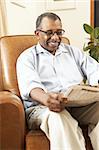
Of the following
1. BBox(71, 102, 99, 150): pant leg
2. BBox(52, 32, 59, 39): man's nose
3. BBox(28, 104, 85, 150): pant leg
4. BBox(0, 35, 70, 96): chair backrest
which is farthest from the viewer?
BBox(0, 35, 70, 96): chair backrest

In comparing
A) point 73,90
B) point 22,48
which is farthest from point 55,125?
point 22,48

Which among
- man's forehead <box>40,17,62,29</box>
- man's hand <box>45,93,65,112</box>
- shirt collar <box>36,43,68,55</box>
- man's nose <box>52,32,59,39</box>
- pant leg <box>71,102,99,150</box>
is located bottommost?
pant leg <box>71,102,99,150</box>

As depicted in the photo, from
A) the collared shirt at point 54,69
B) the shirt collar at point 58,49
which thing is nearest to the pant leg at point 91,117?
the collared shirt at point 54,69

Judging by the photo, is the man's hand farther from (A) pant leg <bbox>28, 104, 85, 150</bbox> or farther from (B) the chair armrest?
(B) the chair armrest

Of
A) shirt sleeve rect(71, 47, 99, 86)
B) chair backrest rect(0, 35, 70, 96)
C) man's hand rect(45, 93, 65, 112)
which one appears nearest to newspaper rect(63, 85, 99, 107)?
man's hand rect(45, 93, 65, 112)

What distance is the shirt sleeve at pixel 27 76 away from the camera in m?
1.62

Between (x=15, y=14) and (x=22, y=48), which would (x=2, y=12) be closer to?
(x=15, y=14)

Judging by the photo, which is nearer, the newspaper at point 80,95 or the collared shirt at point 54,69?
the newspaper at point 80,95

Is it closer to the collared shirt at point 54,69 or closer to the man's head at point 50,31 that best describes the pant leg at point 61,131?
the collared shirt at point 54,69

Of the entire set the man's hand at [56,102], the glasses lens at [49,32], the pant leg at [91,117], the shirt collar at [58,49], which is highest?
the glasses lens at [49,32]

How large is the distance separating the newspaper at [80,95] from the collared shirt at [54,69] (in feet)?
1.02

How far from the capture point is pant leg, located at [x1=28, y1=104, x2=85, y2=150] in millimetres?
1317

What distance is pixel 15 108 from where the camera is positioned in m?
1.40

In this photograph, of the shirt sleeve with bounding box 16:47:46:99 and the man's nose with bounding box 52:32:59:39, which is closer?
the shirt sleeve with bounding box 16:47:46:99
